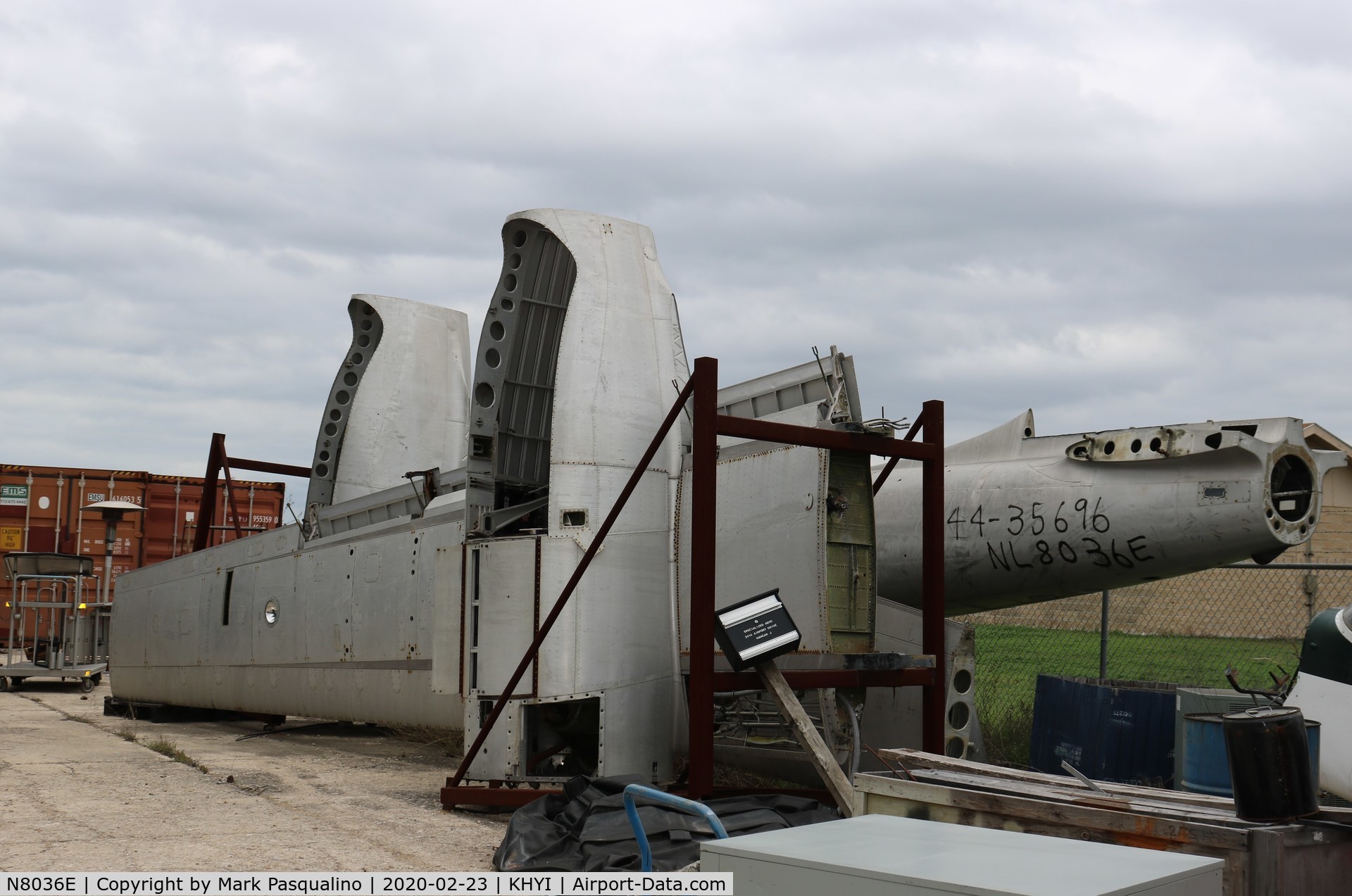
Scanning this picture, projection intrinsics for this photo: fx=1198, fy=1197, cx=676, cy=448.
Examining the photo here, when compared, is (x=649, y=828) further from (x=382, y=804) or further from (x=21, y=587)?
(x=21, y=587)

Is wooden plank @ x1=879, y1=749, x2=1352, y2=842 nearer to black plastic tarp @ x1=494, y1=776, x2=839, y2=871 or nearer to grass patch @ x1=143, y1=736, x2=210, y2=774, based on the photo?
black plastic tarp @ x1=494, y1=776, x2=839, y2=871

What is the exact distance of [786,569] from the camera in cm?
840

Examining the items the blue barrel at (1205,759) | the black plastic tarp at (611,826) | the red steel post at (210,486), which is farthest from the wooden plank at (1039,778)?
the red steel post at (210,486)

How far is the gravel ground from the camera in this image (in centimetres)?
668

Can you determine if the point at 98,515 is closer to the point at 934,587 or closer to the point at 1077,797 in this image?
the point at 934,587

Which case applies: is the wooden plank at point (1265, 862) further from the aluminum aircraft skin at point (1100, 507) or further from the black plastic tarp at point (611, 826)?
the aluminum aircraft skin at point (1100, 507)

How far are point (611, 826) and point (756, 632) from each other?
58.2 inches

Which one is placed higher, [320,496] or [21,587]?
[320,496]

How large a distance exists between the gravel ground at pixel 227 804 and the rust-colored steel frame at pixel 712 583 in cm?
84

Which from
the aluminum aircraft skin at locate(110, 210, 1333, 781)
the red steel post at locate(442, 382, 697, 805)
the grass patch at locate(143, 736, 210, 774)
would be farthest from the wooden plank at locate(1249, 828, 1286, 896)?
the grass patch at locate(143, 736, 210, 774)

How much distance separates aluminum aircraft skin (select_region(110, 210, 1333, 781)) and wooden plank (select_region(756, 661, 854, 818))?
0.73 metres

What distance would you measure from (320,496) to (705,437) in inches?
314

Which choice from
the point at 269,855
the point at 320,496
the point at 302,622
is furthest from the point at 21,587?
the point at 269,855

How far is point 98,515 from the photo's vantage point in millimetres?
21625
